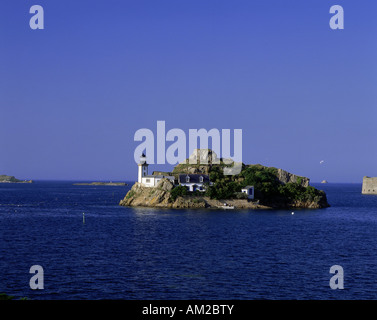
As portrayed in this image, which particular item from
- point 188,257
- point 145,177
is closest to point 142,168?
point 145,177

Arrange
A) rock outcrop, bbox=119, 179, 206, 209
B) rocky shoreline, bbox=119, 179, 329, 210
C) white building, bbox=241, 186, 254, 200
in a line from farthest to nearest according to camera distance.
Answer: white building, bbox=241, 186, 254, 200 → rocky shoreline, bbox=119, 179, 329, 210 → rock outcrop, bbox=119, 179, 206, 209

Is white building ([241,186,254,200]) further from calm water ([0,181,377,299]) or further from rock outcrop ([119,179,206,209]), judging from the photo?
calm water ([0,181,377,299])

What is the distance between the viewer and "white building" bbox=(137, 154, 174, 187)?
152125 millimetres

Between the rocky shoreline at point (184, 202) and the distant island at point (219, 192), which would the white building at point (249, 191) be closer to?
the distant island at point (219, 192)

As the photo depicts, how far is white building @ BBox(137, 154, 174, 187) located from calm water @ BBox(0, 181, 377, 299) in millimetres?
38715

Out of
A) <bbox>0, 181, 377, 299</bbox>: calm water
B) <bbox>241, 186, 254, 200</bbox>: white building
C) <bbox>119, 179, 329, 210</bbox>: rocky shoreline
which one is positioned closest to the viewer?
<bbox>0, 181, 377, 299</bbox>: calm water

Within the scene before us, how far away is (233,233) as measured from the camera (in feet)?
292

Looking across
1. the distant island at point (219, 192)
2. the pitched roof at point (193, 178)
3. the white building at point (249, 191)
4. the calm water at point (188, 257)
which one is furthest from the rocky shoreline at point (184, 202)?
A: the calm water at point (188, 257)

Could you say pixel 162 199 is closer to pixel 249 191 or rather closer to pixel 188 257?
pixel 249 191

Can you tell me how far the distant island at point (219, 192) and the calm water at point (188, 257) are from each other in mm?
32647

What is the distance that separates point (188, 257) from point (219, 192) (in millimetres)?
86283

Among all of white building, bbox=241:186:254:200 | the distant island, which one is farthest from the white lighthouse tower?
white building, bbox=241:186:254:200

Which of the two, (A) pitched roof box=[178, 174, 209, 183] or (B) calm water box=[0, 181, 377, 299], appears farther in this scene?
(A) pitched roof box=[178, 174, 209, 183]
